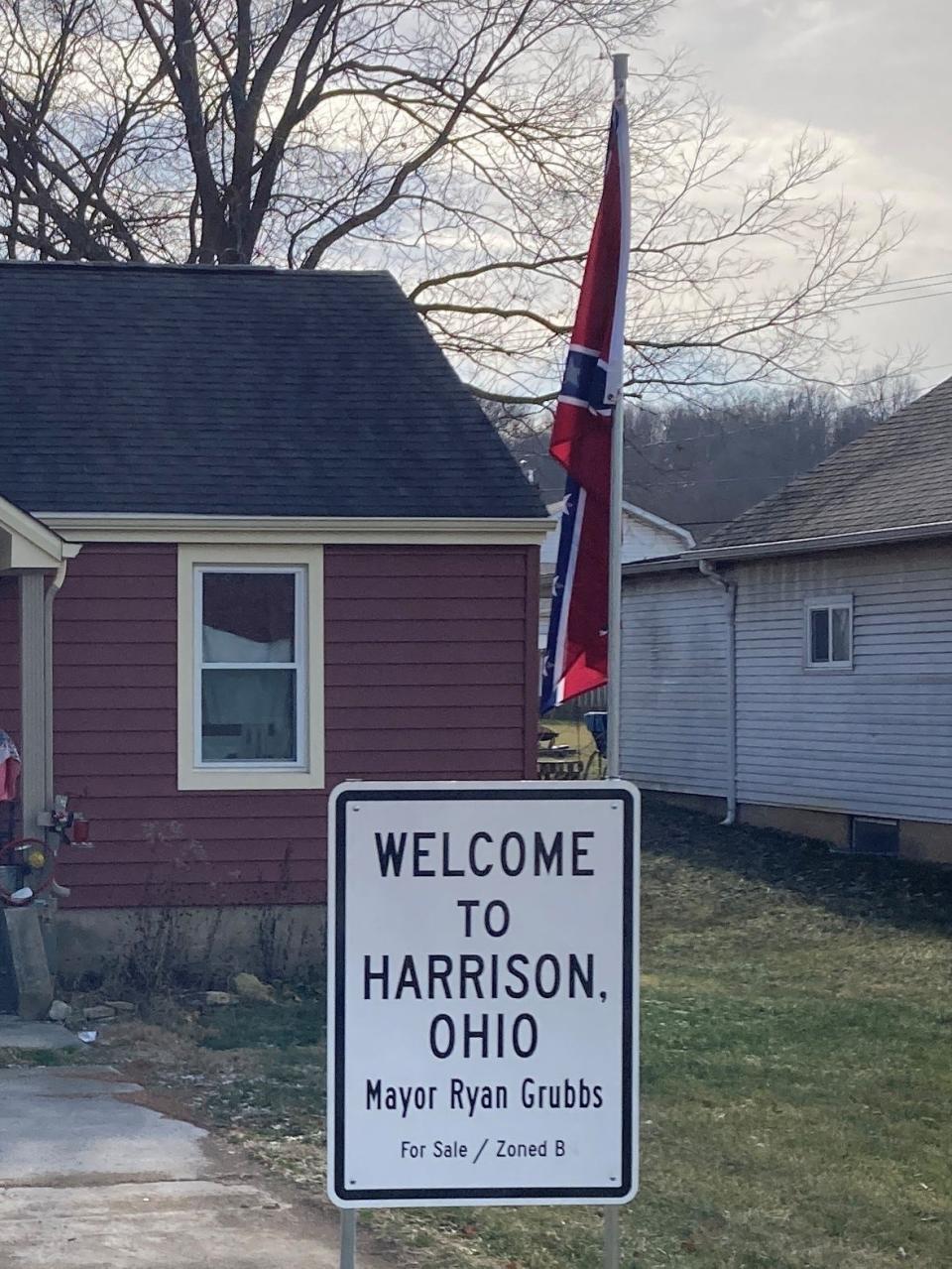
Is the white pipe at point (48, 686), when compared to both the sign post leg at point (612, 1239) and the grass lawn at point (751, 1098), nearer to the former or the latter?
the grass lawn at point (751, 1098)

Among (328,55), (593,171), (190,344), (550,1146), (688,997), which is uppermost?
(328,55)

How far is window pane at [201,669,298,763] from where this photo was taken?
1157 cm

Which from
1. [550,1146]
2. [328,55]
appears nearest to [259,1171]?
[550,1146]

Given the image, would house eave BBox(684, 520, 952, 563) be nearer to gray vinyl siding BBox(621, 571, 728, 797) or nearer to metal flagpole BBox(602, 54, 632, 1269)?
gray vinyl siding BBox(621, 571, 728, 797)

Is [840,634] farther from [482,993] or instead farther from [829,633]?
[482,993]

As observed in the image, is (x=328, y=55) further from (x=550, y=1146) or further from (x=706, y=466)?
(x=706, y=466)

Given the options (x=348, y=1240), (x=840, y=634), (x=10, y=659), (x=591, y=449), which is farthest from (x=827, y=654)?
(x=348, y=1240)

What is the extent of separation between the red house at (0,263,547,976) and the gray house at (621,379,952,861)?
21.2 ft

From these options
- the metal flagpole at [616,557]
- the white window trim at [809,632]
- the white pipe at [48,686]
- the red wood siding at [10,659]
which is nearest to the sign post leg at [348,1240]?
the metal flagpole at [616,557]

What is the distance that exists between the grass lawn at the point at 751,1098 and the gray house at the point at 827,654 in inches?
116

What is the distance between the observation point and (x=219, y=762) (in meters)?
11.5

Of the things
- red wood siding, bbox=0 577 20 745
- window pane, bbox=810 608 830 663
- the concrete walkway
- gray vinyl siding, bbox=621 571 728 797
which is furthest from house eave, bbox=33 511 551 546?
gray vinyl siding, bbox=621 571 728 797

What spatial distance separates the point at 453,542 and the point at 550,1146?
8.35 m

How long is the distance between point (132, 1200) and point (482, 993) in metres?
3.02
